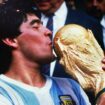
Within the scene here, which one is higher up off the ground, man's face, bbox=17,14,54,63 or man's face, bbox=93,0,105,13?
man's face, bbox=17,14,54,63

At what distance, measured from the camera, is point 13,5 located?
8.89ft

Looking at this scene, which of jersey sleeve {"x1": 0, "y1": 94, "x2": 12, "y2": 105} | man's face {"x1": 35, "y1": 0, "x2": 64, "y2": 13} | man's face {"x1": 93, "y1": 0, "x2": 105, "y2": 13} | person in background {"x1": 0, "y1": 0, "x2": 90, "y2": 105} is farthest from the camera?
man's face {"x1": 93, "y1": 0, "x2": 105, "y2": 13}

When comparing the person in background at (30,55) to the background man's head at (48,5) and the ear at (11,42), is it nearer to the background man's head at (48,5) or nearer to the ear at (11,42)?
the ear at (11,42)

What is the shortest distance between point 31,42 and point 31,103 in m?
0.35

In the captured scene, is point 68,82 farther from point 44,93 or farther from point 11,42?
point 11,42

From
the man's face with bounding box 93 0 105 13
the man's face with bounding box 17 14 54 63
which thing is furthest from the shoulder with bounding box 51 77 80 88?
the man's face with bounding box 93 0 105 13

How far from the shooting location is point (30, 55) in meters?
2.65

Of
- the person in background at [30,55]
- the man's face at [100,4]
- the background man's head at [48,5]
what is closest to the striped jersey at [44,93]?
the person in background at [30,55]

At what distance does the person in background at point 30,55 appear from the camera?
8.56 ft

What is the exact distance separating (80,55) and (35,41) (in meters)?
0.26

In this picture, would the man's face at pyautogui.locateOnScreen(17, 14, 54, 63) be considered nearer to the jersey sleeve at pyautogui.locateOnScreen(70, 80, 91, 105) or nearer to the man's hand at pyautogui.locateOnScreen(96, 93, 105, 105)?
the jersey sleeve at pyautogui.locateOnScreen(70, 80, 91, 105)

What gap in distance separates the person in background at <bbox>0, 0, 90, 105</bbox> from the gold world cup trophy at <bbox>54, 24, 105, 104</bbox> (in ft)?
0.20

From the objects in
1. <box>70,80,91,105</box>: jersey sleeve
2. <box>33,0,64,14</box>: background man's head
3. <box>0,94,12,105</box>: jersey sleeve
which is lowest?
<box>70,80,91,105</box>: jersey sleeve

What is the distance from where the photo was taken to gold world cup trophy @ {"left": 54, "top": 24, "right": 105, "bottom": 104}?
8.73ft
